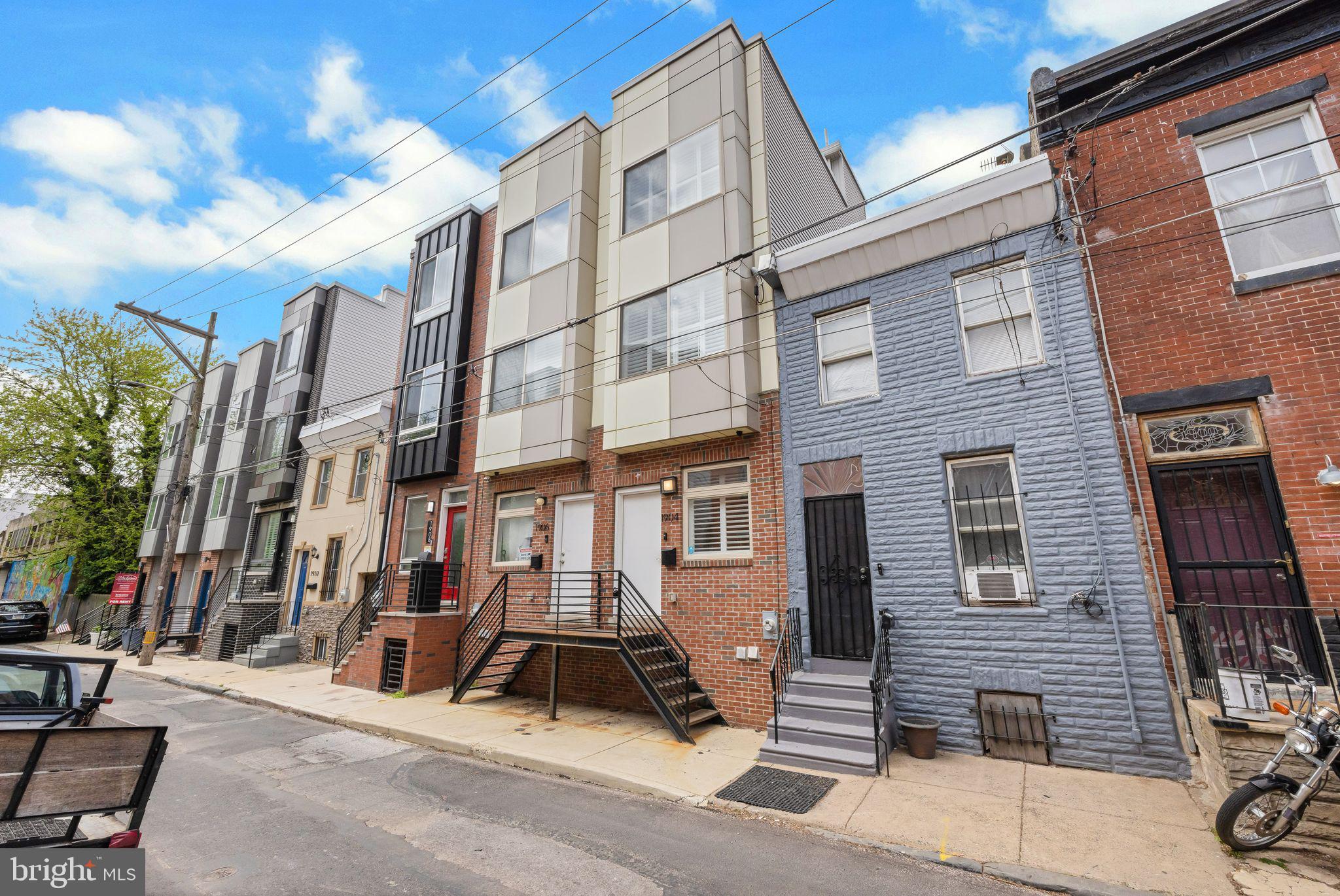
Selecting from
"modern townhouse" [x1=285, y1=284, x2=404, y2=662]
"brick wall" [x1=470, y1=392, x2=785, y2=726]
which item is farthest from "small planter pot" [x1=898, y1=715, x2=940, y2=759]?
"modern townhouse" [x1=285, y1=284, x2=404, y2=662]

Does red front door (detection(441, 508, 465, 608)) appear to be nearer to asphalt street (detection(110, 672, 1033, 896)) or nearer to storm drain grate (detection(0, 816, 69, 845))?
asphalt street (detection(110, 672, 1033, 896))

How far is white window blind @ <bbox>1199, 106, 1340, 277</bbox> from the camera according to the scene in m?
6.59

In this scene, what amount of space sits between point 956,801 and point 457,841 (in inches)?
177

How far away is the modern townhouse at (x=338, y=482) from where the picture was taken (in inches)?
607

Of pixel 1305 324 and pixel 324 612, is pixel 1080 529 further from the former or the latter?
pixel 324 612

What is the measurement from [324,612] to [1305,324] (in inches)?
759

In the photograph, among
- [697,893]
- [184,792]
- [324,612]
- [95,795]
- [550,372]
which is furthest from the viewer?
[324,612]

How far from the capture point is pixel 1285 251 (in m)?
6.67

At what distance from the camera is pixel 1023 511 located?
716cm

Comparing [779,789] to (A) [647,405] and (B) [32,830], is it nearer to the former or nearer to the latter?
(B) [32,830]

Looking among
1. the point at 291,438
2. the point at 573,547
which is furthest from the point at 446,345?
the point at 291,438

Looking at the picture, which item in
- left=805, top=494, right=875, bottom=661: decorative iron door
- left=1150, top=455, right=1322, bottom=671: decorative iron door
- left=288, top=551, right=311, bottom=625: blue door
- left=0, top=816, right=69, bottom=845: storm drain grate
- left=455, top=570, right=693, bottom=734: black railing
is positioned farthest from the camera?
left=288, top=551, right=311, bottom=625: blue door

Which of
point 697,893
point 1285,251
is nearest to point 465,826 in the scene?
point 697,893

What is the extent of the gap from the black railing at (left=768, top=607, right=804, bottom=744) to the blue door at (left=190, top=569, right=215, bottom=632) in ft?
71.0
